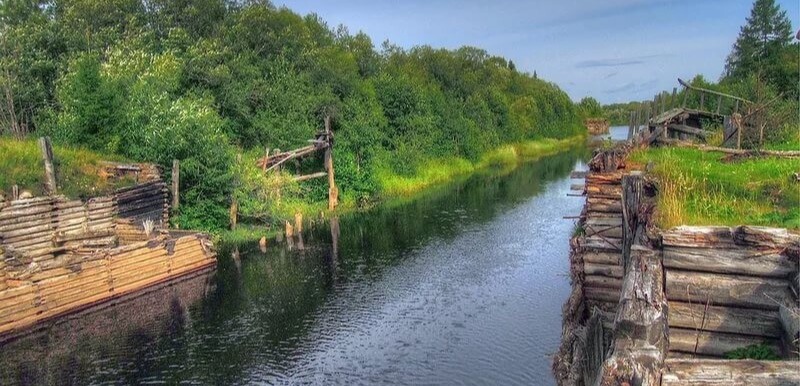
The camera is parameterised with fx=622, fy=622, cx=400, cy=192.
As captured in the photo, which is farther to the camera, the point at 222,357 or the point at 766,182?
the point at 222,357

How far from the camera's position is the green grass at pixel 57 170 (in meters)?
24.4

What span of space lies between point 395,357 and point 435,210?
23913mm

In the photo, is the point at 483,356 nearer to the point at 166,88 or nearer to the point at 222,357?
the point at 222,357

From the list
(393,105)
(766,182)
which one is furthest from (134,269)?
(393,105)

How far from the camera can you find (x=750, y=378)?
17.5 feet

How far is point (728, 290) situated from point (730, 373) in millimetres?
3550

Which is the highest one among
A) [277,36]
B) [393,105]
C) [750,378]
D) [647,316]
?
[277,36]

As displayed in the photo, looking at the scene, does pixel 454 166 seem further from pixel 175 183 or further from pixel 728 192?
pixel 728 192

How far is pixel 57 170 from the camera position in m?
26.2

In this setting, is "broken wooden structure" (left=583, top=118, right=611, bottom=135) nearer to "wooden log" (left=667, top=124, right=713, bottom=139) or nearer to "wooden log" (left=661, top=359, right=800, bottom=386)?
"wooden log" (left=667, top=124, right=713, bottom=139)

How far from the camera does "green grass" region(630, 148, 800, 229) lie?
32.2ft

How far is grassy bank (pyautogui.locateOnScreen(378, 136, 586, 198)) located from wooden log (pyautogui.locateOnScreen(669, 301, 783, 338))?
129 feet

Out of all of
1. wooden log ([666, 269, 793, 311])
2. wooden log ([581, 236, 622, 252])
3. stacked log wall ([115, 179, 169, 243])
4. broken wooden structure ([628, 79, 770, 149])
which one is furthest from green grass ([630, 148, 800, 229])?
stacked log wall ([115, 179, 169, 243])

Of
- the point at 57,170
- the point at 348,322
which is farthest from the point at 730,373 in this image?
the point at 57,170
